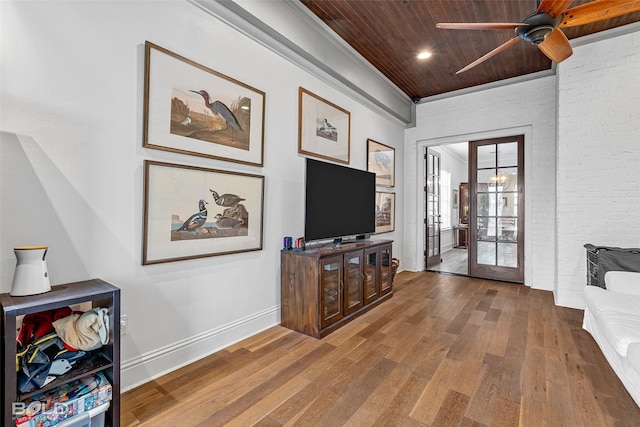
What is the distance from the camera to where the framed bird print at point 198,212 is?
196 cm

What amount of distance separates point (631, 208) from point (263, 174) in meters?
3.93

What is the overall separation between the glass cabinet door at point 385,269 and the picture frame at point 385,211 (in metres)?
0.83

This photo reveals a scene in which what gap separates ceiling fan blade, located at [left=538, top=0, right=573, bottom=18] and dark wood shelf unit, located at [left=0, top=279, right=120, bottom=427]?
309cm

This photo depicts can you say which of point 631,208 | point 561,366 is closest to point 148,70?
point 561,366

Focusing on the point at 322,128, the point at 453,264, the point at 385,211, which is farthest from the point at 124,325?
the point at 453,264

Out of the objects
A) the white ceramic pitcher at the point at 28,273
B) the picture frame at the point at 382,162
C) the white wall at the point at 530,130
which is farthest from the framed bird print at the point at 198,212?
the white wall at the point at 530,130

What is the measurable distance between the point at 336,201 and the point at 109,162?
1987mm

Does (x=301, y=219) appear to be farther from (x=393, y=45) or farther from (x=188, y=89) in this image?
(x=393, y=45)

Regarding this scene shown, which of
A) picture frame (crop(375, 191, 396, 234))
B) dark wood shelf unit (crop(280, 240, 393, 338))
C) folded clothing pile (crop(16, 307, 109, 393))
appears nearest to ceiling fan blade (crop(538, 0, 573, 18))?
dark wood shelf unit (crop(280, 240, 393, 338))

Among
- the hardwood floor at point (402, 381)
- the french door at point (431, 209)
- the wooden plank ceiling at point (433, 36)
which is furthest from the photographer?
the french door at point (431, 209)

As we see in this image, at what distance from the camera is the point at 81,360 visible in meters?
1.43

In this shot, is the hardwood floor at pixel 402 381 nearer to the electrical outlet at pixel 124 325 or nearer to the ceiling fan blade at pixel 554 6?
the electrical outlet at pixel 124 325

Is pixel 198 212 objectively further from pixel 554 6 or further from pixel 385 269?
pixel 554 6

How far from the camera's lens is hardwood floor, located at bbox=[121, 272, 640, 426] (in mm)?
1635
